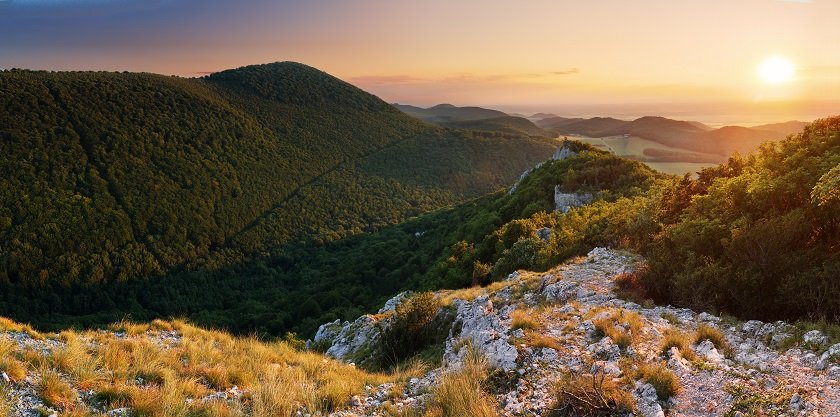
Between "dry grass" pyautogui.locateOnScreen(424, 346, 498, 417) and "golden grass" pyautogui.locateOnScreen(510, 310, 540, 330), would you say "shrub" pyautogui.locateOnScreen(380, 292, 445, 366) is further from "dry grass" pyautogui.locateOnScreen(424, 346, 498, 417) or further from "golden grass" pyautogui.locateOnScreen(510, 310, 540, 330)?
"dry grass" pyautogui.locateOnScreen(424, 346, 498, 417)

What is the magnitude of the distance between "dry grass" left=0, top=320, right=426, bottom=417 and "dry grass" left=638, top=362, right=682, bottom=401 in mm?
4008

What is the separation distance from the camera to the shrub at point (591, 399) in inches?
220

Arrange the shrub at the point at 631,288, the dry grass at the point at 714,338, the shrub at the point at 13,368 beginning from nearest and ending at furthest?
the shrub at the point at 13,368, the dry grass at the point at 714,338, the shrub at the point at 631,288

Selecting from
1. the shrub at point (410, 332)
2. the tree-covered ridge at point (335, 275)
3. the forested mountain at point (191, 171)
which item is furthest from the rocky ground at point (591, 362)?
the forested mountain at point (191, 171)

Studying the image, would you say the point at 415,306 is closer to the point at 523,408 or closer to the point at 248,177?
the point at 523,408

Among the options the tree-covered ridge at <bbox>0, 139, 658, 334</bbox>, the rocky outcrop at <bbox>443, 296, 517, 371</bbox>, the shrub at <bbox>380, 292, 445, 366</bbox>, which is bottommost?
the tree-covered ridge at <bbox>0, 139, 658, 334</bbox>

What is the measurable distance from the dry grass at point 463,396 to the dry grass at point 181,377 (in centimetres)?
145

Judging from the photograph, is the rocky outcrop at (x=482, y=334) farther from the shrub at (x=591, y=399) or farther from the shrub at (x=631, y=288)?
the shrub at (x=631, y=288)

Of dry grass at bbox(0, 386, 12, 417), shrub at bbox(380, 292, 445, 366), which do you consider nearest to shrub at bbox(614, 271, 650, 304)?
shrub at bbox(380, 292, 445, 366)

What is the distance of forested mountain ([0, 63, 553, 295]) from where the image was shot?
79.5 m

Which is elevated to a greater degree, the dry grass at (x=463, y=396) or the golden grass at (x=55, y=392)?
the golden grass at (x=55, y=392)

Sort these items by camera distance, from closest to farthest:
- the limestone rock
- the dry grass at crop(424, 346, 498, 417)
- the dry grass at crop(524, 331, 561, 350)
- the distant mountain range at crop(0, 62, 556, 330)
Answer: the limestone rock → the dry grass at crop(424, 346, 498, 417) → the dry grass at crop(524, 331, 561, 350) → the distant mountain range at crop(0, 62, 556, 330)

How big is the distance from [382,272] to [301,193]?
64669 mm

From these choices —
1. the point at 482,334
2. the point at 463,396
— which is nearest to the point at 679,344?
the point at 482,334
